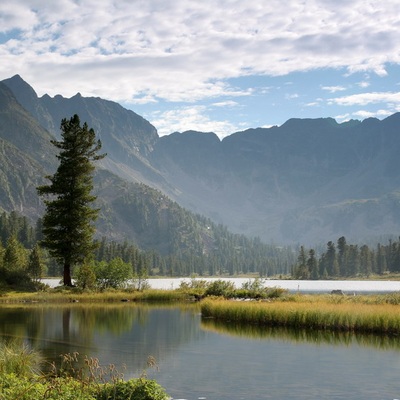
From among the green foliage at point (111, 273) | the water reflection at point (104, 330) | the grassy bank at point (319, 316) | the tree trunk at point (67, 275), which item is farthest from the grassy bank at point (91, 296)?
the grassy bank at point (319, 316)

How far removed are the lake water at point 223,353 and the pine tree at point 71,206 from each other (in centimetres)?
2142

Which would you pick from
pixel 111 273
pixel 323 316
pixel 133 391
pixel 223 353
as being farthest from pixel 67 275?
pixel 133 391

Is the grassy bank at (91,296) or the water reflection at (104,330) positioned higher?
the grassy bank at (91,296)

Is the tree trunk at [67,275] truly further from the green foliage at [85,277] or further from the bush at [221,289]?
the bush at [221,289]

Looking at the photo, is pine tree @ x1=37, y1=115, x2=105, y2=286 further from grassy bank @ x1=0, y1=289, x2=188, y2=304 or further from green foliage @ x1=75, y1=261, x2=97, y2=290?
grassy bank @ x1=0, y1=289, x2=188, y2=304

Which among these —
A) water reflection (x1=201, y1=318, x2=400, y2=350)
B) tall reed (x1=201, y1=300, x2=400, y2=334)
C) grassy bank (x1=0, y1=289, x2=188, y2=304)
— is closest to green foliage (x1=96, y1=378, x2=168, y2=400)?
water reflection (x1=201, y1=318, x2=400, y2=350)

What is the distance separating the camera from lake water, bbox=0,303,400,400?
77.9 ft

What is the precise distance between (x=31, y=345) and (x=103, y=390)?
17.5 meters

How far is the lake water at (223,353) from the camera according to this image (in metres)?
23.8

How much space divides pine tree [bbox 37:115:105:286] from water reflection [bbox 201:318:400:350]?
3172cm

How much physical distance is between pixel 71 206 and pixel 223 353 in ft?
152

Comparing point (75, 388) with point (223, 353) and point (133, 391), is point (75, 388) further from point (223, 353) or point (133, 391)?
point (223, 353)

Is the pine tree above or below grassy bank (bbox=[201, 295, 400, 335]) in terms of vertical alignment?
above

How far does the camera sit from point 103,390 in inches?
736
